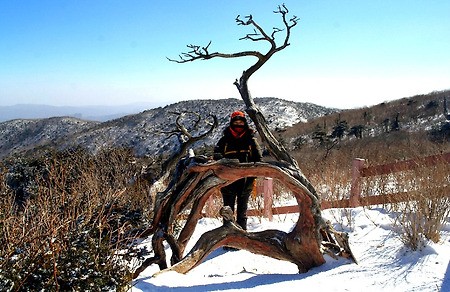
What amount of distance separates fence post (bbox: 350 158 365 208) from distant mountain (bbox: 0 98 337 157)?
32.1 m

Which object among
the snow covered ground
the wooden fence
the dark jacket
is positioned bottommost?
the snow covered ground

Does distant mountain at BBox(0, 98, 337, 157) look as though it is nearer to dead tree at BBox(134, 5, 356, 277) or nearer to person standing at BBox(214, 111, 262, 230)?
person standing at BBox(214, 111, 262, 230)

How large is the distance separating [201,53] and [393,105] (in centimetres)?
3456

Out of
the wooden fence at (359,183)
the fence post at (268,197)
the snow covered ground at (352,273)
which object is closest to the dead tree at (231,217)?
the snow covered ground at (352,273)

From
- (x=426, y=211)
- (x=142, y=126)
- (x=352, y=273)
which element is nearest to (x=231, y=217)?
(x=352, y=273)

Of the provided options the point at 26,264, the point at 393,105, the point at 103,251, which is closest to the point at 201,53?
the point at 103,251

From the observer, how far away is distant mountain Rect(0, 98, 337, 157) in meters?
43.2

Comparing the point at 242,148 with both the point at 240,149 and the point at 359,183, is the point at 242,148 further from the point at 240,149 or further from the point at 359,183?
the point at 359,183

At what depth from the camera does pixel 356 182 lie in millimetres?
5484

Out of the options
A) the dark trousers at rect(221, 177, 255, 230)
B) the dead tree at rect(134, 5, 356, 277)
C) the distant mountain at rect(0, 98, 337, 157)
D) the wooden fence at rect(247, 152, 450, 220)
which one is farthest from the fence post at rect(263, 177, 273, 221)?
the distant mountain at rect(0, 98, 337, 157)

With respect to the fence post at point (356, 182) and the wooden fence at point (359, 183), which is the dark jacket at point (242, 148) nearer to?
the wooden fence at point (359, 183)

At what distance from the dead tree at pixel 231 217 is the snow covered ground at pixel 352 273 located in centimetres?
20

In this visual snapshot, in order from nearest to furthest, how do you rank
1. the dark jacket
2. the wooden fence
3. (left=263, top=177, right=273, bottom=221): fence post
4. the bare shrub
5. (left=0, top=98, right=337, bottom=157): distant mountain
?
1. the bare shrub
2. the dark jacket
3. the wooden fence
4. (left=263, top=177, right=273, bottom=221): fence post
5. (left=0, top=98, right=337, bottom=157): distant mountain

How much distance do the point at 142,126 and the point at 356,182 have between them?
50.3 meters
